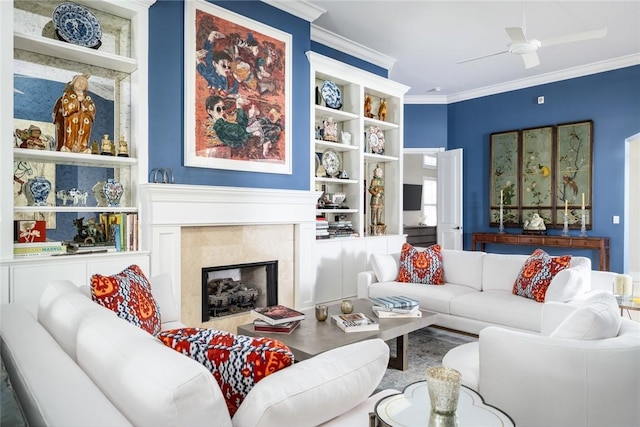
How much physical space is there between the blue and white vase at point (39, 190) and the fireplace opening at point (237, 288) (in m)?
1.26

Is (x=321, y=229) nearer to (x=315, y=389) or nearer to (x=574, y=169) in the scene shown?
(x=315, y=389)

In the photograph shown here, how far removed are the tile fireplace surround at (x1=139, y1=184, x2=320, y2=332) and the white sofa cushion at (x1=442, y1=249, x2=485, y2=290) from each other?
4.52 ft

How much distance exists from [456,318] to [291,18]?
327 cm

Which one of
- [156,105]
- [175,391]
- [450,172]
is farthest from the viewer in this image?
[450,172]

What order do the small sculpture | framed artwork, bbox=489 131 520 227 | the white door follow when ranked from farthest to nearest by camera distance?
1. the white door
2. framed artwork, bbox=489 131 520 227
3. the small sculpture

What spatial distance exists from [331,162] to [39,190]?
298 centimetres

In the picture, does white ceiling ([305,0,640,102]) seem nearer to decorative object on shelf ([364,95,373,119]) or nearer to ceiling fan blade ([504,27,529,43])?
decorative object on shelf ([364,95,373,119])

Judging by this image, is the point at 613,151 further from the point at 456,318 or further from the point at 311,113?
the point at 311,113

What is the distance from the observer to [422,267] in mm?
4094

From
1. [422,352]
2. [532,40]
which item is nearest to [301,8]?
[532,40]

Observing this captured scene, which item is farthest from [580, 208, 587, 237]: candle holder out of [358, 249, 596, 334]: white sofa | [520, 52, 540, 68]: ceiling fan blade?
[520, 52, 540, 68]: ceiling fan blade

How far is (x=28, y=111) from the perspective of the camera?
2826 mm

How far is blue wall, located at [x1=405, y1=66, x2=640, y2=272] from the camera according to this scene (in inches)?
214

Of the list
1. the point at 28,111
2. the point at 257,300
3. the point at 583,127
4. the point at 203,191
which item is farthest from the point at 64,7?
the point at 583,127
